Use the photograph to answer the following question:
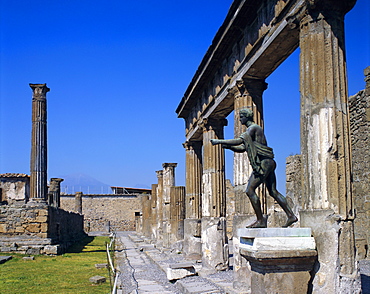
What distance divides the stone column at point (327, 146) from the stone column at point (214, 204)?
234 inches

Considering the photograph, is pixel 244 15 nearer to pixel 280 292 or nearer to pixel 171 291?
pixel 280 292

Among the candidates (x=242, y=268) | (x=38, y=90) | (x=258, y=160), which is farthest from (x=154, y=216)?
(x=258, y=160)

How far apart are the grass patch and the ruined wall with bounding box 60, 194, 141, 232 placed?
110ft

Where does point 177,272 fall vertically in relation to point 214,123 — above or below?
below

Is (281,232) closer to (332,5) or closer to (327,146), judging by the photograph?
(327,146)

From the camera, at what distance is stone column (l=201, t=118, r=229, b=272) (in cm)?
1155

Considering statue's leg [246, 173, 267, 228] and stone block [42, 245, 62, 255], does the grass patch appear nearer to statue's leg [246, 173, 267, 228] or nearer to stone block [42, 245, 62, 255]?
stone block [42, 245, 62, 255]

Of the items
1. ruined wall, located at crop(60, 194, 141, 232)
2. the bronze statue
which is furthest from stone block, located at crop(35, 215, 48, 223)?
ruined wall, located at crop(60, 194, 141, 232)

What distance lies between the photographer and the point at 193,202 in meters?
14.9

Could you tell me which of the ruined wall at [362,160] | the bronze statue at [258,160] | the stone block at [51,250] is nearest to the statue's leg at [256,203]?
the bronze statue at [258,160]

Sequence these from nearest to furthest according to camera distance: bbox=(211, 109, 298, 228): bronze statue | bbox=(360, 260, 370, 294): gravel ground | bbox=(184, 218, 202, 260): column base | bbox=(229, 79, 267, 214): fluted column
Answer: bbox=(211, 109, 298, 228): bronze statue < bbox=(360, 260, 370, 294): gravel ground < bbox=(229, 79, 267, 214): fluted column < bbox=(184, 218, 202, 260): column base

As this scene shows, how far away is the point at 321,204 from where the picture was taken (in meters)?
5.67

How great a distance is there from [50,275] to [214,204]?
4687mm

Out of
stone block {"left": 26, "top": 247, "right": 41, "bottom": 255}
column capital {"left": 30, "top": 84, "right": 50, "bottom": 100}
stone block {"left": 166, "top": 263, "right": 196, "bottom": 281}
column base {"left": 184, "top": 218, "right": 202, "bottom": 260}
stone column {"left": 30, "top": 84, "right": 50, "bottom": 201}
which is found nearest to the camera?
stone block {"left": 166, "top": 263, "right": 196, "bottom": 281}
